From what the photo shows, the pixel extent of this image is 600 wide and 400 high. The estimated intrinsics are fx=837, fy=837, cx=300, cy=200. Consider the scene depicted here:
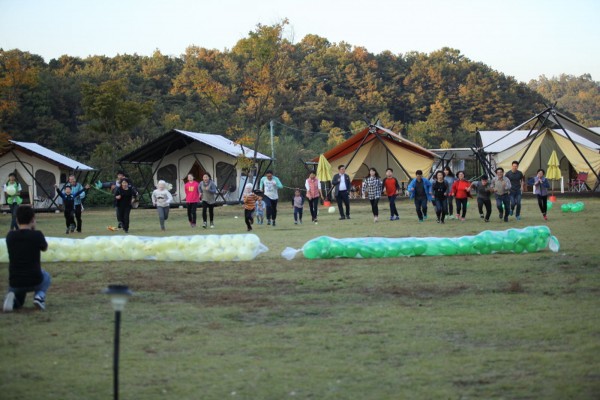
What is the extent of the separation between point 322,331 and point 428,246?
683cm

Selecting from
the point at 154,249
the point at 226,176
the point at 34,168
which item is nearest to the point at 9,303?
the point at 154,249

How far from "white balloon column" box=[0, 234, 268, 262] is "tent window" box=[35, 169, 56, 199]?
32.0 meters

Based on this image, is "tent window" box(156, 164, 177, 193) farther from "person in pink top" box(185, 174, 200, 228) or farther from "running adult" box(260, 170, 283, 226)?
"person in pink top" box(185, 174, 200, 228)

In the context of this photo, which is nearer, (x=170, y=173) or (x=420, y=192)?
(x=420, y=192)

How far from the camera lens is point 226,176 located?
1822 inches

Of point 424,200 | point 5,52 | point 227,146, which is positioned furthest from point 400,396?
point 5,52

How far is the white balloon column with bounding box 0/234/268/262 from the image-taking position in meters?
15.2

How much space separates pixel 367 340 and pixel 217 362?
1628mm

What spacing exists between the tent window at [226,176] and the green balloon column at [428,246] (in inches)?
1226

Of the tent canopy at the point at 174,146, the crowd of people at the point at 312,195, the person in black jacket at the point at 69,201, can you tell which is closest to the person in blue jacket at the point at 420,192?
the crowd of people at the point at 312,195

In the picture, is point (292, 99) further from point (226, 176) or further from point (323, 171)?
point (323, 171)

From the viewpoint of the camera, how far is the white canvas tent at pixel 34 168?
45250 mm

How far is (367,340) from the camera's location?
8.36 meters

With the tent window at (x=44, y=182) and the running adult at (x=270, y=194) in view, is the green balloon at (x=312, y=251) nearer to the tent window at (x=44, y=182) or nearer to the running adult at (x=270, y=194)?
the running adult at (x=270, y=194)
